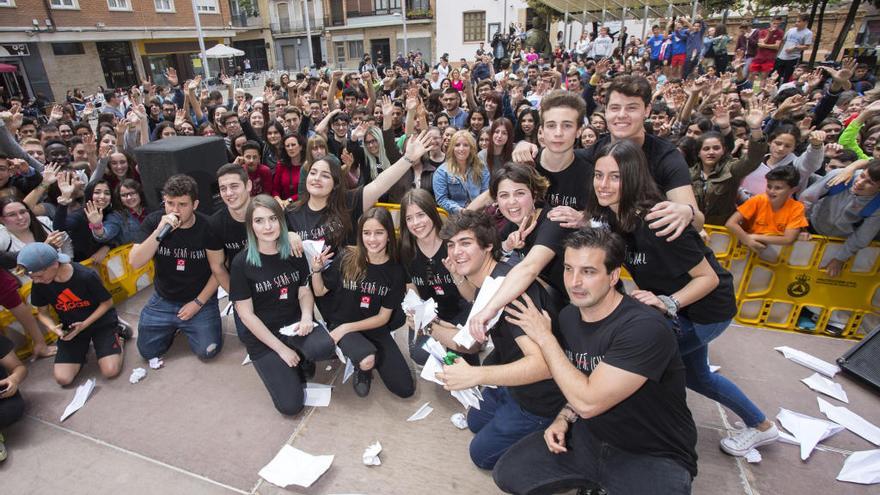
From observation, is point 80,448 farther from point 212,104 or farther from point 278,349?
point 212,104

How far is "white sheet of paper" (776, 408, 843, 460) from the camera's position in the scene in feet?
10.5

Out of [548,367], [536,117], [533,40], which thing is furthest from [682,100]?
[533,40]

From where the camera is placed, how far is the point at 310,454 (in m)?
3.27

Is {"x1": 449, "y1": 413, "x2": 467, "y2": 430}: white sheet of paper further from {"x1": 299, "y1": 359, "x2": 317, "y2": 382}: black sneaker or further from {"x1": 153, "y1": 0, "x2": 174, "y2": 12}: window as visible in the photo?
{"x1": 153, "y1": 0, "x2": 174, "y2": 12}: window

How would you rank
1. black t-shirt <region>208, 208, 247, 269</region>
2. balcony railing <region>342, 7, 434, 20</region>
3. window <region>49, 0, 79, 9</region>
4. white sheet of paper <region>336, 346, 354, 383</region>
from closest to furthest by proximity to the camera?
white sheet of paper <region>336, 346, 354, 383</region>
black t-shirt <region>208, 208, 247, 269</region>
window <region>49, 0, 79, 9</region>
balcony railing <region>342, 7, 434, 20</region>

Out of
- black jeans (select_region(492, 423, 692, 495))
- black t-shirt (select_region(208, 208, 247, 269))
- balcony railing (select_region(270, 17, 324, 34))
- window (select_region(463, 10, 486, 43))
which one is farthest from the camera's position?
balcony railing (select_region(270, 17, 324, 34))

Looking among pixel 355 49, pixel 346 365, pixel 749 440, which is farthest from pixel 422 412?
pixel 355 49

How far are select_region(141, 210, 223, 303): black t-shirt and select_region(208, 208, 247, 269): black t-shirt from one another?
54 millimetres

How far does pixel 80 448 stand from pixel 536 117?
608cm

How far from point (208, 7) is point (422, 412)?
4034cm

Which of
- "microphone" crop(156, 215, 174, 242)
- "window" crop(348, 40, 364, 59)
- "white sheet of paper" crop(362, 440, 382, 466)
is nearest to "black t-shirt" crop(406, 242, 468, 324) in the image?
"white sheet of paper" crop(362, 440, 382, 466)

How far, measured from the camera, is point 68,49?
25031 mm

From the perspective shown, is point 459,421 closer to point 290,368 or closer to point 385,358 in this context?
point 385,358

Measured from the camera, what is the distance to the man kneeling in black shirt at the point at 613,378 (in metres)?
2.19
